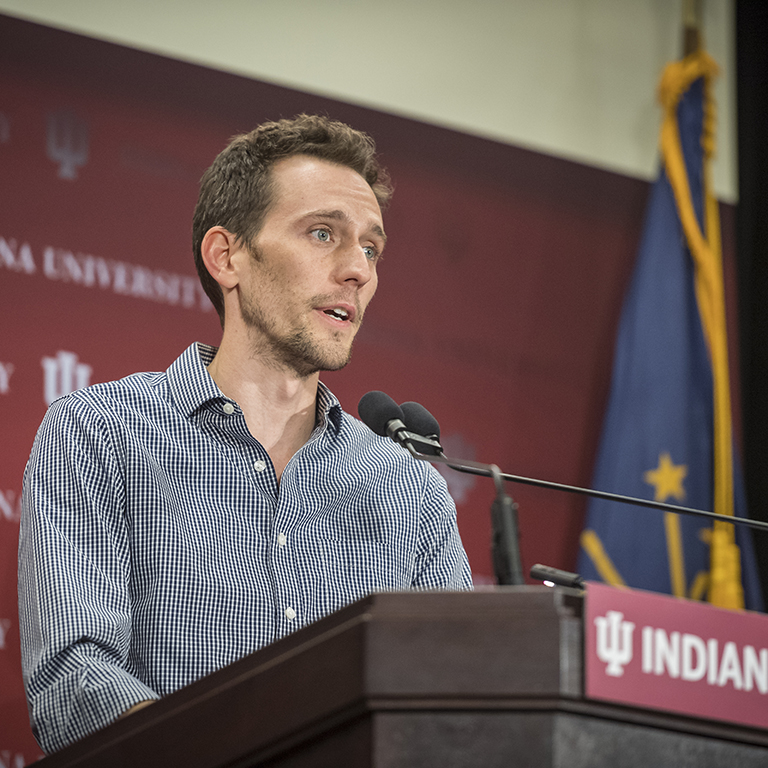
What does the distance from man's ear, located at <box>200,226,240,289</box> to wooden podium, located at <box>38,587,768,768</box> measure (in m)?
1.15

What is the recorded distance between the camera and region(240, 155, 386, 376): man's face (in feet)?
5.90

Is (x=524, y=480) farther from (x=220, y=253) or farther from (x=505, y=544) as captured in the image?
(x=220, y=253)

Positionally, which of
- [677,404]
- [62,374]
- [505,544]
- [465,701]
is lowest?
[465,701]

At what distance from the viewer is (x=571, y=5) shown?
312 cm

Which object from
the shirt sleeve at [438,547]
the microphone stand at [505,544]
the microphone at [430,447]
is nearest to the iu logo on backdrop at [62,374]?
the shirt sleeve at [438,547]

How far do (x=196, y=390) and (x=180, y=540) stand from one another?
30cm

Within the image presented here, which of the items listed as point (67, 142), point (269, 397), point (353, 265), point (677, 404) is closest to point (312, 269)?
point (353, 265)

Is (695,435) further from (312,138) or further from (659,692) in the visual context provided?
(659,692)

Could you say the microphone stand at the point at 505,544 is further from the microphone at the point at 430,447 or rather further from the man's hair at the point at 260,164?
the man's hair at the point at 260,164

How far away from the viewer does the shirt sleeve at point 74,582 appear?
124cm

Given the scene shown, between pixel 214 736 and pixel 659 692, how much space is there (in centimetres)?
37

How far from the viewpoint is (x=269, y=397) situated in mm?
1827

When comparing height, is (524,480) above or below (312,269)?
below

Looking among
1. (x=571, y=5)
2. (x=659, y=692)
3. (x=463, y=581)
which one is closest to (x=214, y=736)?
(x=659, y=692)
